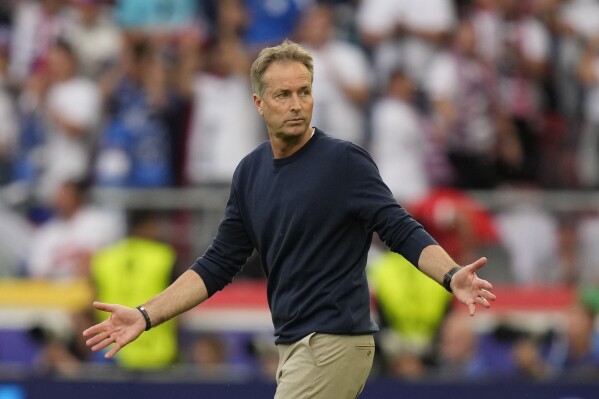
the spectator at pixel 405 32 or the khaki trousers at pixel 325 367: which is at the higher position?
the spectator at pixel 405 32

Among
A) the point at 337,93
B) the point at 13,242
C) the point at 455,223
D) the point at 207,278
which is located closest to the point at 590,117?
the point at 455,223

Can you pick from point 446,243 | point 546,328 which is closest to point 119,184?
point 446,243

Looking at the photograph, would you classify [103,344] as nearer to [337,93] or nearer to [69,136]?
[337,93]

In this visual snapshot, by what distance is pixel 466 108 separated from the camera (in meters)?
12.2

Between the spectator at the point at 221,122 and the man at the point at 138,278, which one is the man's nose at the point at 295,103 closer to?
the man at the point at 138,278

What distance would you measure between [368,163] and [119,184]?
6610 mm

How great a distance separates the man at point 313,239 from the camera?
5617mm

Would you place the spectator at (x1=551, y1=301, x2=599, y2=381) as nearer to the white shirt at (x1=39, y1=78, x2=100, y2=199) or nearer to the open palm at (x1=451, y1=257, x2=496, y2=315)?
the white shirt at (x1=39, y1=78, x2=100, y2=199)

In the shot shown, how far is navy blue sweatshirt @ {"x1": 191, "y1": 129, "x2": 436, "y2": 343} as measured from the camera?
5.64 metres

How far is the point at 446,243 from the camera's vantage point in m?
11.2

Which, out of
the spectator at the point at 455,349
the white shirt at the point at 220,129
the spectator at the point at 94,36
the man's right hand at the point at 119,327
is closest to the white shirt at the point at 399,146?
the white shirt at the point at 220,129

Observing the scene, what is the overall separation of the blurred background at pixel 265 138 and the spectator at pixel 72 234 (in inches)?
0.7

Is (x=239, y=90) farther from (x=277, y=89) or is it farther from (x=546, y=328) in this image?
(x=277, y=89)

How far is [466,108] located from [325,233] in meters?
6.76
